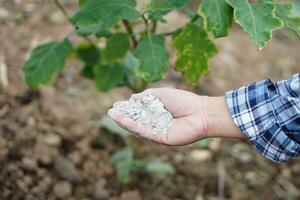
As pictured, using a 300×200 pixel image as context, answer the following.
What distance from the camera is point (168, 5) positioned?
1467 mm

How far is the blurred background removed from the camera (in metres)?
2.14

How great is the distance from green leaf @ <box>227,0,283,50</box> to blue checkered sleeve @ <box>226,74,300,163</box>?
0.21 m

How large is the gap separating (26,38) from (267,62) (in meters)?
1.36

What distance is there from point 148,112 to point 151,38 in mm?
223

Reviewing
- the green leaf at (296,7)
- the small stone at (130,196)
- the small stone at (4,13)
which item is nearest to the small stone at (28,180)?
the small stone at (130,196)

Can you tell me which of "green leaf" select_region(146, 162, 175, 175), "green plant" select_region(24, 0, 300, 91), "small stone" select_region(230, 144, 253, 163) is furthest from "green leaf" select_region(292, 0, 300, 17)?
"green plant" select_region(24, 0, 300, 91)

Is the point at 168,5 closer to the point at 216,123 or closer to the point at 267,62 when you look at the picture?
the point at 216,123

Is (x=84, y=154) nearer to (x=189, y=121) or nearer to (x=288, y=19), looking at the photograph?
(x=189, y=121)

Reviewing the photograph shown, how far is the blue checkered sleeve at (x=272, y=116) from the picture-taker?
57.9 inches

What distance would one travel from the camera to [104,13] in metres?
1.47

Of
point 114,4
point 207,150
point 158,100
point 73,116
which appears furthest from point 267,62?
point 114,4

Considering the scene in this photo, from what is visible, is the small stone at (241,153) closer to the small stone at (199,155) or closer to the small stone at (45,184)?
the small stone at (199,155)

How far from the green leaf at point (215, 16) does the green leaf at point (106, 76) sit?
0.59 m

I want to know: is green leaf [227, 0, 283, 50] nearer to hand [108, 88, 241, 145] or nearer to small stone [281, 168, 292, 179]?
hand [108, 88, 241, 145]
